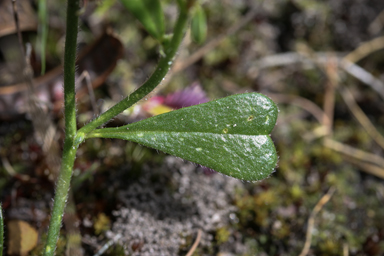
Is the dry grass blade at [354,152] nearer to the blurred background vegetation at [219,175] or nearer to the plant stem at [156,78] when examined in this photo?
the blurred background vegetation at [219,175]

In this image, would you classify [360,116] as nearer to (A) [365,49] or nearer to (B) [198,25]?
(A) [365,49]

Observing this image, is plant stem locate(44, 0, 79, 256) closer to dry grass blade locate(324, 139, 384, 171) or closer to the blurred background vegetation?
the blurred background vegetation

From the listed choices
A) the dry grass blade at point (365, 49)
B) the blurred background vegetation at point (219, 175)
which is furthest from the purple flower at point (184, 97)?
the dry grass blade at point (365, 49)

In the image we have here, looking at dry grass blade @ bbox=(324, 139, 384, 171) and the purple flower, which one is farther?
dry grass blade @ bbox=(324, 139, 384, 171)

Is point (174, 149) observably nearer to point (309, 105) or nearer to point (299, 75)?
point (309, 105)

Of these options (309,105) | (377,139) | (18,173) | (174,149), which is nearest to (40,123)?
(18,173)

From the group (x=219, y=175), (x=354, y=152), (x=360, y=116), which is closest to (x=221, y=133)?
(x=219, y=175)

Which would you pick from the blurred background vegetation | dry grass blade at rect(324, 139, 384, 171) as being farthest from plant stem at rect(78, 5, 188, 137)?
dry grass blade at rect(324, 139, 384, 171)
